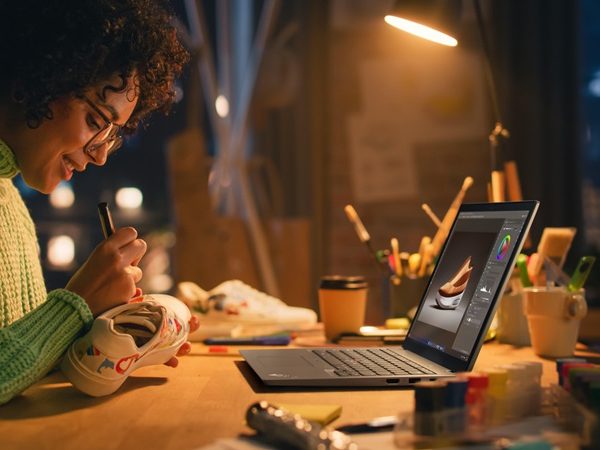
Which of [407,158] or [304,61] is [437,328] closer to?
[407,158]

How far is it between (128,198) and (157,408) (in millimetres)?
2871

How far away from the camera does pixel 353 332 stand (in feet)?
4.87

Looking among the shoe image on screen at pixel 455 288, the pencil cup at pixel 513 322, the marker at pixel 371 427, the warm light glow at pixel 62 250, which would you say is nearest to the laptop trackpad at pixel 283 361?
the shoe image on screen at pixel 455 288

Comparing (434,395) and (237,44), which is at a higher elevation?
(237,44)

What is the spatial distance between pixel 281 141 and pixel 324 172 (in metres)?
0.36

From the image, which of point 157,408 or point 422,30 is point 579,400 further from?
point 422,30

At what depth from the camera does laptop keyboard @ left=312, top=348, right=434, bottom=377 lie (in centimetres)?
103

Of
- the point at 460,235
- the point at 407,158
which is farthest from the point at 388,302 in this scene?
the point at 407,158

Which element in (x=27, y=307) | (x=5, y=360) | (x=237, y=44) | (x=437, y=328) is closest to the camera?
(x=5, y=360)

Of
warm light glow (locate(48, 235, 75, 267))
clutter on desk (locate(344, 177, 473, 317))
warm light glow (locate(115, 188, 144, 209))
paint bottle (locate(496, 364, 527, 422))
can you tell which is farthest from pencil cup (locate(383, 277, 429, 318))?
warm light glow (locate(48, 235, 75, 267))

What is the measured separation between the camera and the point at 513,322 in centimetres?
142

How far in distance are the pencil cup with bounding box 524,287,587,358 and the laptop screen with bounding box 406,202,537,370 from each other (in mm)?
168

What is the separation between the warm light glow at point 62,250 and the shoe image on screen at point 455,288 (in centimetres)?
282

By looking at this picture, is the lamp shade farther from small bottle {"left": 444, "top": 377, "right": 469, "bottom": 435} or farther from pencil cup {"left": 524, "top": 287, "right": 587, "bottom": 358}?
small bottle {"left": 444, "top": 377, "right": 469, "bottom": 435}
